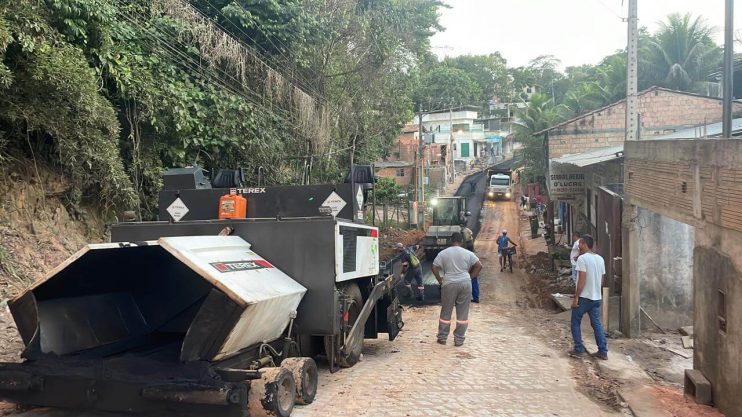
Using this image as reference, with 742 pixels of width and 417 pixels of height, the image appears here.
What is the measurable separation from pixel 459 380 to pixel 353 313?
1.46m

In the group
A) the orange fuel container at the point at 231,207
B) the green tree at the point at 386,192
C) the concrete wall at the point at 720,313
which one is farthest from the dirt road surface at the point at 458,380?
the green tree at the point at 386,192

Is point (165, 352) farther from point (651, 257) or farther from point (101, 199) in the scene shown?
point (651, 257)

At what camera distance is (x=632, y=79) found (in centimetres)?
1161

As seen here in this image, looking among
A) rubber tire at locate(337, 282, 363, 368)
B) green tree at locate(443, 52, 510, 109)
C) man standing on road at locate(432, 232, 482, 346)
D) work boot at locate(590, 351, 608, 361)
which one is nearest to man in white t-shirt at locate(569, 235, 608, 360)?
work boot at locate(590, 351, 608, 361)

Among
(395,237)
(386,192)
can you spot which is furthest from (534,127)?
(395,237)

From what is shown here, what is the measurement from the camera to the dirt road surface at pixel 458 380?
17.8ft

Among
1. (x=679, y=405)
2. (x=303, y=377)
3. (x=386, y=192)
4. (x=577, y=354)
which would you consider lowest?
(x=577, y=354)

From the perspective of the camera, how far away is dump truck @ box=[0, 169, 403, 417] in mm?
4480

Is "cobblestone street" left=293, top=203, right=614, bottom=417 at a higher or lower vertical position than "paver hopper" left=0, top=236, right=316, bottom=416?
lower

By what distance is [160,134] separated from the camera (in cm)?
1306

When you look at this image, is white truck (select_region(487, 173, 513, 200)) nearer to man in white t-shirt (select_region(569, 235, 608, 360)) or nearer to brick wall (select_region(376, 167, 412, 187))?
brick wall (select_region(376, 167, 412, 187))

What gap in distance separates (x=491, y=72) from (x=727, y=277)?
257 feet

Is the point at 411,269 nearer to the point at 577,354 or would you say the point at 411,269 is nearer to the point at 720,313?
the point at 577,354

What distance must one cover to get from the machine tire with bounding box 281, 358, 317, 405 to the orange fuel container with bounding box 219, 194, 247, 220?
209 cm
